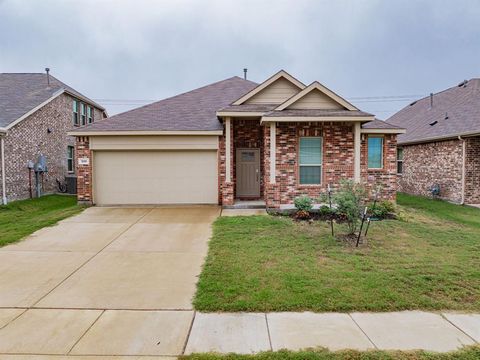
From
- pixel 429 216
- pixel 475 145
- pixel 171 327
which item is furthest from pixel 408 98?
pixel 171 327

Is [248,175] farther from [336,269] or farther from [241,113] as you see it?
[336,269]

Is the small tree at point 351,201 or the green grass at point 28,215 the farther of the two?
the green grass at point 28,215

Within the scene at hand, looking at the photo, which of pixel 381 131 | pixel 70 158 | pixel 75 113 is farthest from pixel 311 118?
pixel 75 113

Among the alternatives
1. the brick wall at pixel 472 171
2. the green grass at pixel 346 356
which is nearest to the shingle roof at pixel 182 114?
the green grass at pixel 346 356

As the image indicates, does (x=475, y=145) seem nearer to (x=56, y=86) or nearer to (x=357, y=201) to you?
(x=357, y=201)

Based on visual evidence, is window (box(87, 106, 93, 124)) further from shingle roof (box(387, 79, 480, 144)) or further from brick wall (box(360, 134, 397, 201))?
shingle roof (box(387, 79, 480, 144))

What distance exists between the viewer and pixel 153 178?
12.1 m

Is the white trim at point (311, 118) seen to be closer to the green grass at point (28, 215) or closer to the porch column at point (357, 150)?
the porch column at point (357, 150)

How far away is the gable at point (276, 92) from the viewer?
1193 cm

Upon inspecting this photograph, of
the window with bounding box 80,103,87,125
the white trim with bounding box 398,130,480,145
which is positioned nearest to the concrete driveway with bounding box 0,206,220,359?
the white trim with bounding box 398,130,480,145

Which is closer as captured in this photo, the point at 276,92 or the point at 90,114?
the point at 276,92

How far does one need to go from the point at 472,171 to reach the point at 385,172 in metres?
4.09

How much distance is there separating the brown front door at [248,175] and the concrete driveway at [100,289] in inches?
171

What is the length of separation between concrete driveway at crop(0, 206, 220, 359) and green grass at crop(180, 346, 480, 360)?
521 mm
